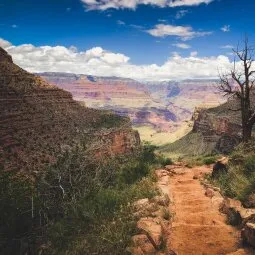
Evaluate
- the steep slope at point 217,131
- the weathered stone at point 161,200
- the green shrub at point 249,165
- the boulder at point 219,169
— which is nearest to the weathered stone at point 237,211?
the weathered stone at point 161,200

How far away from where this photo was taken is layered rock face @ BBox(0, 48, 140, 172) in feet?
136

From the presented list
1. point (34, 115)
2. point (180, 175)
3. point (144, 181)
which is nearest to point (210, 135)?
point (34, 115)

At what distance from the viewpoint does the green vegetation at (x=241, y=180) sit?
9703 millimetres

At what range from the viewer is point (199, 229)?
8719mm

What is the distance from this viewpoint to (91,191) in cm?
1105

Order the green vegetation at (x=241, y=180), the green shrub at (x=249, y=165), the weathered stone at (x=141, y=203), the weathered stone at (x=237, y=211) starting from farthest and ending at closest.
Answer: the green shrub at (x=249, y=165), the green vegetation at (x=241, y=180), the weathered stone at (x=141, y=203), the weathered stone at (x=237, y=211)

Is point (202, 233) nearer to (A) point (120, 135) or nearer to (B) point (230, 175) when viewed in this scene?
(B) point (230, 175)

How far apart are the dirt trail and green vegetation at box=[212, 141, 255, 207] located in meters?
0.71

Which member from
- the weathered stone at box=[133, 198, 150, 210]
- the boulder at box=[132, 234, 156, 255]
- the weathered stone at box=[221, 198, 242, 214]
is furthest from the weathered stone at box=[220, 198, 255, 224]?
Answer: the boulder at box=[132, 234, 156, 255]

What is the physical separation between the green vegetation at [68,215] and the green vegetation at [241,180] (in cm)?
243

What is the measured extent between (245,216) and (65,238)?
4153 mm

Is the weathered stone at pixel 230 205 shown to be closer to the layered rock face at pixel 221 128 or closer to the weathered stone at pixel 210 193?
the weathered stone at pixel 210 193

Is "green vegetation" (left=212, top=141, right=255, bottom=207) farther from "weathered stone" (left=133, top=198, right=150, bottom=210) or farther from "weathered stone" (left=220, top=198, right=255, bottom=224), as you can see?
"weathered stone" (left=133, top=198, right=150, bottom=210)

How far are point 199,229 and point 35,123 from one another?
143 ft
